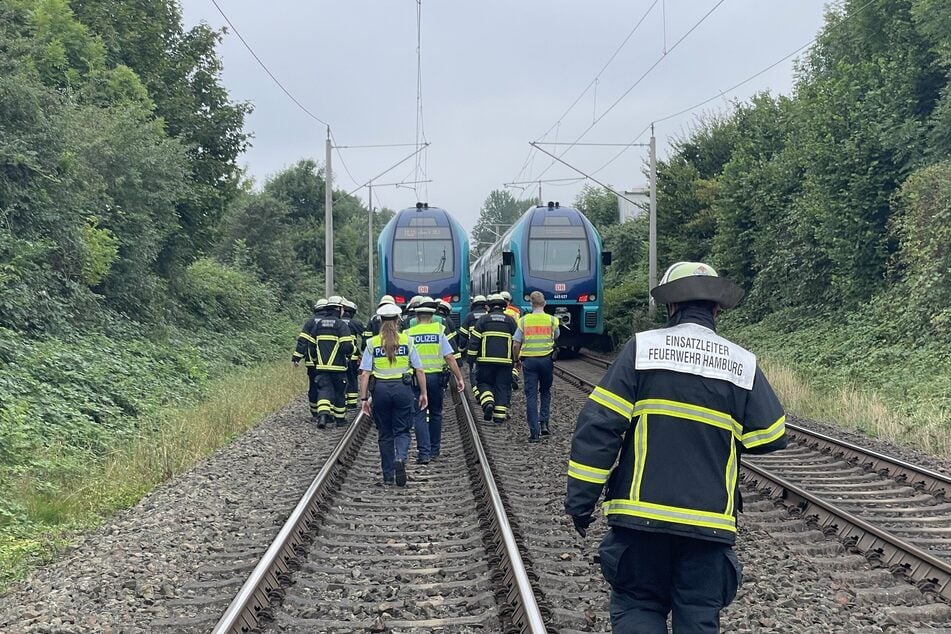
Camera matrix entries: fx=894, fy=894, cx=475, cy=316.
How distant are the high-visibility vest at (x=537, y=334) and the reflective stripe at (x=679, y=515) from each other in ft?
25.3

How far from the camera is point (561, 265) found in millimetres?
22031

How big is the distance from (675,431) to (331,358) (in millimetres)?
9536

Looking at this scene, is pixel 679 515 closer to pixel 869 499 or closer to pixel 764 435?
pixel 764 435

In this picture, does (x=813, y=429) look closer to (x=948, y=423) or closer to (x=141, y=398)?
(x=948, y=423)

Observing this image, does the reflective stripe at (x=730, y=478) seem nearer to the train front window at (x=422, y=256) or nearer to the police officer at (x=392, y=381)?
the police officer at (x=392, y=381)

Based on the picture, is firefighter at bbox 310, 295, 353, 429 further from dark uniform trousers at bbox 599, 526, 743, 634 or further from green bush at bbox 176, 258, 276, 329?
green bush at bbox 176, 258, 276, 329

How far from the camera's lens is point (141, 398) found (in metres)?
13.2

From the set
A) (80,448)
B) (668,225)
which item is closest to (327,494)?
(80,448)

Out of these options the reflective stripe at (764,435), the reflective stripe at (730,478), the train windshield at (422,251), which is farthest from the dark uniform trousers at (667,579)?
the train windshield at (422,251)

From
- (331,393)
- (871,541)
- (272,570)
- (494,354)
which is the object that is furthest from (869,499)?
(331,393)

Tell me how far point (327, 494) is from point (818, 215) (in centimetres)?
1641

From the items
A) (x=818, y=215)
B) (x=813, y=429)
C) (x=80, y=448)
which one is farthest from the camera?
(x=818, y=215)

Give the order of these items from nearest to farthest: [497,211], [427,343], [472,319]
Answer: [427,343] < [472,319] < [497,211]

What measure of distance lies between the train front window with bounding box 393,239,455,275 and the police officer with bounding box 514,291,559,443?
11.1m
